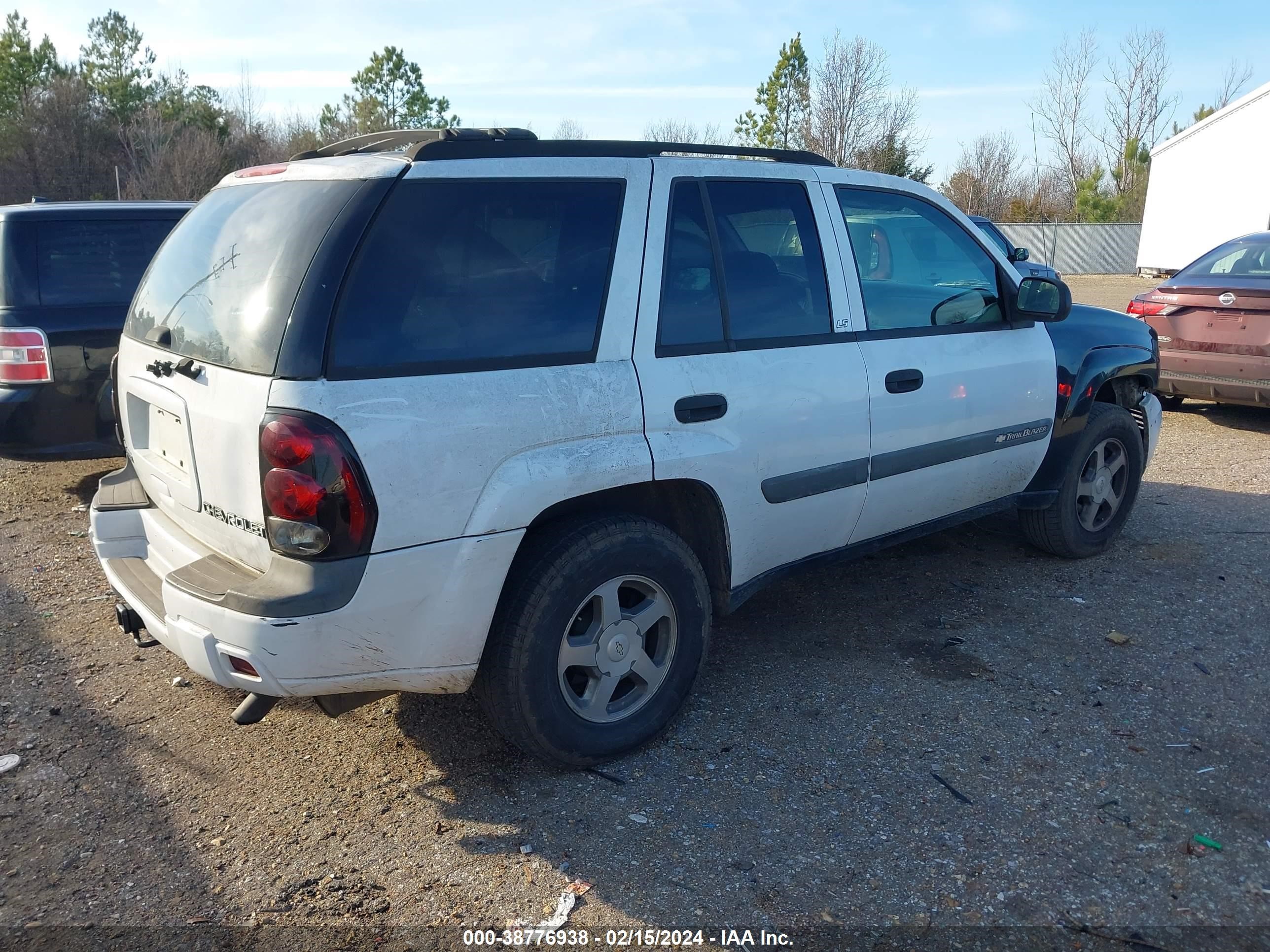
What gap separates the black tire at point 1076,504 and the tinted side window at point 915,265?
3.24ft

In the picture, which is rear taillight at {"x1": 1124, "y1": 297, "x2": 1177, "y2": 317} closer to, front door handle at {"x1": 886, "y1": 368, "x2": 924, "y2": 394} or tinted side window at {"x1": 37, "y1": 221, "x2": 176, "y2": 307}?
front door handle at {"x1": 886, "y1": 368, "x2": 924, "y2": 394}

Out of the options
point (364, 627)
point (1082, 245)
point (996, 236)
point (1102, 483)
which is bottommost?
point (1102, 483)

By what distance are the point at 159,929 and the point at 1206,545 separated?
210 inches

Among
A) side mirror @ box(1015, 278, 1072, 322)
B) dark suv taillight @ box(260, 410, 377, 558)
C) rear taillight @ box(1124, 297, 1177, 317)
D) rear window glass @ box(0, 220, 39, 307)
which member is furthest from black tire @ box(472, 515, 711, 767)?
rear taillight @ box(1124, 297, 1177, 317)

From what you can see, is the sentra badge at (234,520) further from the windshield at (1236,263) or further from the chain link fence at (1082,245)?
the chain link fence at (1082,245)

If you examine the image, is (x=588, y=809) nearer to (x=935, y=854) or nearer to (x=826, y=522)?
(x=935, y=854)

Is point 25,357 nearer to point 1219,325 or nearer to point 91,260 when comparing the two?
point 91,260

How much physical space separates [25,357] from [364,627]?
13.7 ft

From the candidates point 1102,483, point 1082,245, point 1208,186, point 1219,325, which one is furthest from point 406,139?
point 1082,245

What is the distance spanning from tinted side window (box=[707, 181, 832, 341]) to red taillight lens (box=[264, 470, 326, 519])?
157 centimetres

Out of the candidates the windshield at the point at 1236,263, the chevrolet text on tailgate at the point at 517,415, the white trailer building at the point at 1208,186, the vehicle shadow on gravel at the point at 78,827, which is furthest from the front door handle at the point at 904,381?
the white trailer building at the point at 1208,186

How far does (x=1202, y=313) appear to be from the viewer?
8.46 m

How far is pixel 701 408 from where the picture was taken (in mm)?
3316

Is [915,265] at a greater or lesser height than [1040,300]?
greater
